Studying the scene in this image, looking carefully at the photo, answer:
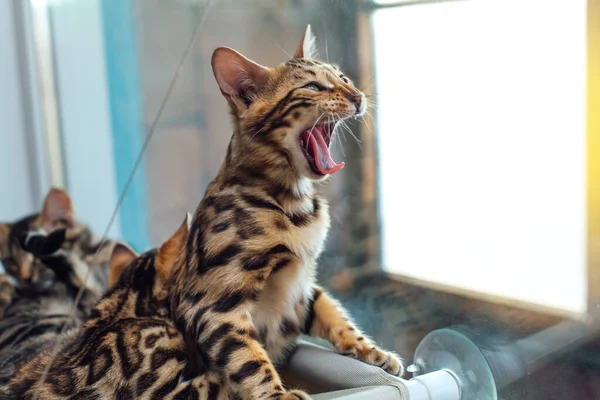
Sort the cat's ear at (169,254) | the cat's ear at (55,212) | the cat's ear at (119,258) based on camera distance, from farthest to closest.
Result: the cat's ear at (55,212)
the cat's ear at (119,258)
the cat's ear at (169,254)

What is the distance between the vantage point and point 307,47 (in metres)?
0.99

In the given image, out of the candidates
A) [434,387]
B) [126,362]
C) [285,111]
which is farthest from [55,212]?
[434,387]

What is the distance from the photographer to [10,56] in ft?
6.00

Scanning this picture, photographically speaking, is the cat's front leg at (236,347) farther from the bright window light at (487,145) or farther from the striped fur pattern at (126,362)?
the bright window light at (487,145)

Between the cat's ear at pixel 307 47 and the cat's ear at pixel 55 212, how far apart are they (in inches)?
30.4

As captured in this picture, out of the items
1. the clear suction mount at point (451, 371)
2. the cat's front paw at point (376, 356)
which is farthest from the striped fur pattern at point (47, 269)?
the clear suction mount at point (451, 371)

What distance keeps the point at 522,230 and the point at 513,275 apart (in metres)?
0.08

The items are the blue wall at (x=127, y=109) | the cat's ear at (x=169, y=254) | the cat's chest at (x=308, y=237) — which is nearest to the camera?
the cat's chest at (x=308, y=237)

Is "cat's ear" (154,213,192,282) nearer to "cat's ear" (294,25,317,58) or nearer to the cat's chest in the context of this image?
the cat's chest

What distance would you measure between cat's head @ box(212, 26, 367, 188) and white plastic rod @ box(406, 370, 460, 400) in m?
0.33

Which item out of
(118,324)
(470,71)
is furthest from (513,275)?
(118,324)

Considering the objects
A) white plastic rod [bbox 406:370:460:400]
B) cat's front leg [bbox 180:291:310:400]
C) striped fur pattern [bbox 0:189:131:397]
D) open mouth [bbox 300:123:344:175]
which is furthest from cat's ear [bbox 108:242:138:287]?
white plastic rod [bbox 406:370:460:400]

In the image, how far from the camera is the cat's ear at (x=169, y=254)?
105 cm

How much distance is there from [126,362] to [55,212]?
69 cm
